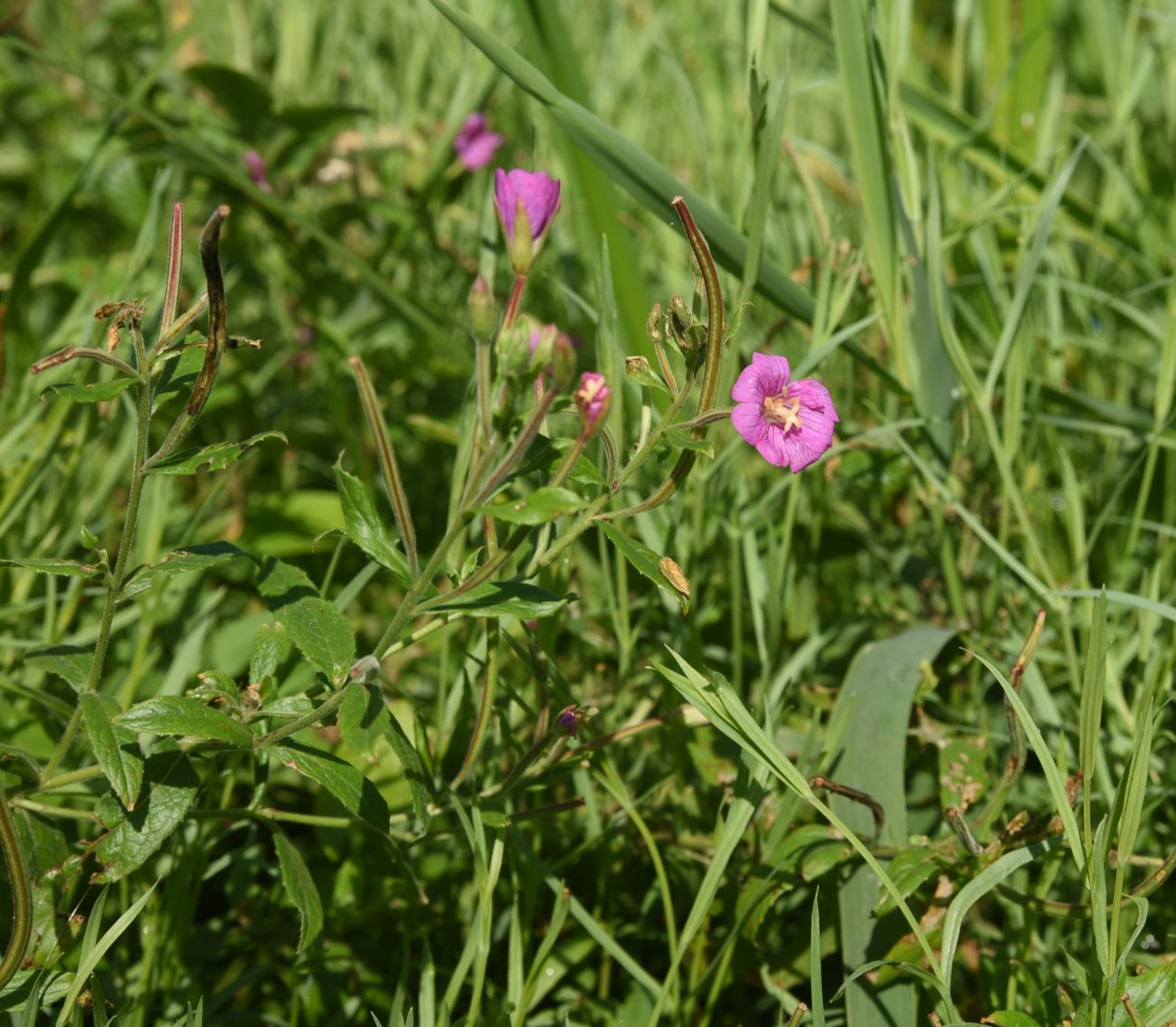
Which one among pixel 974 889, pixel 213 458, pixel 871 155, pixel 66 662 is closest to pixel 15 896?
pixel 66 662

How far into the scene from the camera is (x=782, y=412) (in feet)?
2.56

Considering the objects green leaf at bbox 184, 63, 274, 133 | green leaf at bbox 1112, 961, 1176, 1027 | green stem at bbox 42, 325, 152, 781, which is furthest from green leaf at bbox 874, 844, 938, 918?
green leaf at bbox 184, 63, 274, 133

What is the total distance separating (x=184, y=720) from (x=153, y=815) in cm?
9

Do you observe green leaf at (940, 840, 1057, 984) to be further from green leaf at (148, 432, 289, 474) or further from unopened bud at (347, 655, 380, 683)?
green leaf at (148, 432, 289, 474)

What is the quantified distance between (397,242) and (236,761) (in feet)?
2.93

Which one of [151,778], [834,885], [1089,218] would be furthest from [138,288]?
[1089,218]

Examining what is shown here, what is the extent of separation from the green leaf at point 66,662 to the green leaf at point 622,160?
57 centimetres

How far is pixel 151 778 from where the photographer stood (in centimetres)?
76

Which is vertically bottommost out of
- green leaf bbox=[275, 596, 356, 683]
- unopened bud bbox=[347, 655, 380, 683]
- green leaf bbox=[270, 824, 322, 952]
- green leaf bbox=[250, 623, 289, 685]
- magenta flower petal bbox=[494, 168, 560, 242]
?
green leaf bbox=[270, 824, 322, 952]

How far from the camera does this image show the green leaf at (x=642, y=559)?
2.31 ft

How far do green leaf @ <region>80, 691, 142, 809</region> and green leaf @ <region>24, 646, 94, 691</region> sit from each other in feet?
0.25

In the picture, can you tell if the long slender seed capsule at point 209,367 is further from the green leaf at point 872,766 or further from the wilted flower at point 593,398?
the green leaf at point 872,766

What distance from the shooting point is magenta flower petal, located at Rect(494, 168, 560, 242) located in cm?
74

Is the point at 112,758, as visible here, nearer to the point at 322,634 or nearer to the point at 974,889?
the point at 322,634
